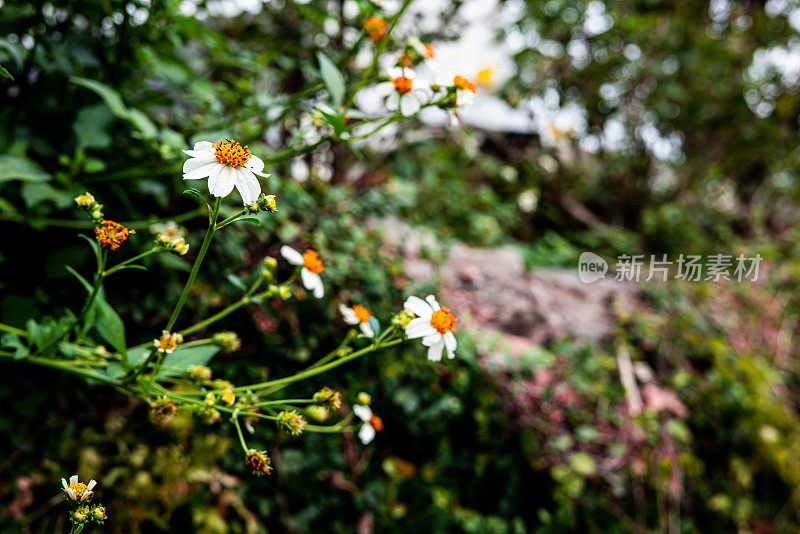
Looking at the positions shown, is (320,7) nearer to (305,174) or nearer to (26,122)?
(305,174)

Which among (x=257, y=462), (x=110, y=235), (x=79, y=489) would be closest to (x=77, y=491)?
(x=79, y=489)

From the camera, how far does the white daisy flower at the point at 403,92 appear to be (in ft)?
2.50

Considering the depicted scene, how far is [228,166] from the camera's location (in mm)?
521

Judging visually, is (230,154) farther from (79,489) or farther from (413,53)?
(413,53)

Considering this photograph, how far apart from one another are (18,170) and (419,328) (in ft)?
2.65

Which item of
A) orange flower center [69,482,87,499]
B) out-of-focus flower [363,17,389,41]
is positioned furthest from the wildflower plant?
out-of-focus flower [363,17,389,41]

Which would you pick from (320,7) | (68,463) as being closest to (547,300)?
(320,7)

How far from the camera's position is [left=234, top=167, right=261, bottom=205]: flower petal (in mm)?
513

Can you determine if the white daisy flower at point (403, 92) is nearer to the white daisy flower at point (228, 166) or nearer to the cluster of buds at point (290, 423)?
the white daisy flower at point (228, 166)

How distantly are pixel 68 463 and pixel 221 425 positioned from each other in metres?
0.31

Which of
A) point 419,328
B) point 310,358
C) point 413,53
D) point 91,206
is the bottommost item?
point 310,358

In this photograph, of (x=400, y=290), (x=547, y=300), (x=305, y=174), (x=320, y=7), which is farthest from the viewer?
(x=547, y=300)

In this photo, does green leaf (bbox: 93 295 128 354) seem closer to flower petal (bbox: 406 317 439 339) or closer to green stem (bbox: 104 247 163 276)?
green stem (bbox: 104 247 163 276)

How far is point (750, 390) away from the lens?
6.51 feet
